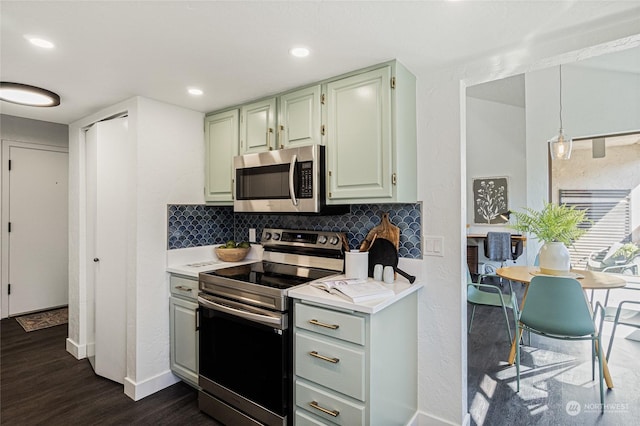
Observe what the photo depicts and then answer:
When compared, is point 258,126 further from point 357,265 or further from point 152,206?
point 357,265

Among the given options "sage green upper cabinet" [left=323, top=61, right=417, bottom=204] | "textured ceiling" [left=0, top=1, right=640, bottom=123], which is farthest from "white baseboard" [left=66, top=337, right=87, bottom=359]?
"sage green upper cabinet" [left=323, top=61, right=417, bottom=204]

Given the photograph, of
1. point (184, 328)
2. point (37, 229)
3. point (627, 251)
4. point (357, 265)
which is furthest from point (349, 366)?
point (37, 229)

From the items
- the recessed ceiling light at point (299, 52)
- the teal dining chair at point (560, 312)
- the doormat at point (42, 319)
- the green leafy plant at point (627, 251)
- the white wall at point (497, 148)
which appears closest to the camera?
the recessed ceiling light at point (299, 52)

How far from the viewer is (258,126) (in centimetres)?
247

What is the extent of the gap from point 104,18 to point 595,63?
18.7 feet

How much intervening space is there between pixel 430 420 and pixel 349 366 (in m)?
0.88

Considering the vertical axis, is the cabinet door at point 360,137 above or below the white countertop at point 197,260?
above

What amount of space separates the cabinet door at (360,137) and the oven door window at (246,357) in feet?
3.07

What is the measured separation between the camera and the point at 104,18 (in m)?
1.44

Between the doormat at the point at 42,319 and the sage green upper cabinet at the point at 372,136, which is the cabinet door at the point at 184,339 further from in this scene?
the doormat at the point at 42,319

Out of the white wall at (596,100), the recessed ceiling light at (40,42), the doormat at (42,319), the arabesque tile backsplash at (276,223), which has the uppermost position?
the white wall at (596,100)

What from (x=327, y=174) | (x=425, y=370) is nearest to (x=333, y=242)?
(x=327, y=174)

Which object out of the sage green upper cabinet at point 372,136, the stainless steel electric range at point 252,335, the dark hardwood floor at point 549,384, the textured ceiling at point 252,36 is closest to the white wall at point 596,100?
the dark hardwood floor at point 549,384

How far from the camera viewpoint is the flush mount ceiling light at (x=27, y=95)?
2.15 metres
